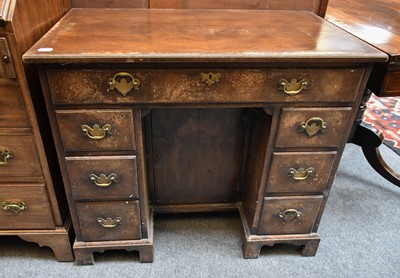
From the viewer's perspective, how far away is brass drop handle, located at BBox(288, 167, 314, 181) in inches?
47.1

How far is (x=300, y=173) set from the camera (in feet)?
3.95

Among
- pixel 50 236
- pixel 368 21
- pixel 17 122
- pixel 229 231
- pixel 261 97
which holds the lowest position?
pixel 229 231

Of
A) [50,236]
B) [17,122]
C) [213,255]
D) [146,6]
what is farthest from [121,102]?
[213,255]

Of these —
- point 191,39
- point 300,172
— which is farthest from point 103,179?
point 300,172

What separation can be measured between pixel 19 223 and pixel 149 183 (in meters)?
0.54

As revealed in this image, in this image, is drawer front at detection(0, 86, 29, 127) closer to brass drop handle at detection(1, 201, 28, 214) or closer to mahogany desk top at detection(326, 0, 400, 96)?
brass drop handle at detection(1, 201, 28, 214)

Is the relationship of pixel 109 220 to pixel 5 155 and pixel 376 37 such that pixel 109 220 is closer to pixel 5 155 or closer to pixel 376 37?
pixel 5 155

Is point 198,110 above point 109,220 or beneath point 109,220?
above

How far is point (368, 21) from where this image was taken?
1.46 metres

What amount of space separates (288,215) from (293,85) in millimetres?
549

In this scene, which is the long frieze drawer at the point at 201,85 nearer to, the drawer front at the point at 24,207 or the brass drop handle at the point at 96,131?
the brass drop handle at the point at 96,131

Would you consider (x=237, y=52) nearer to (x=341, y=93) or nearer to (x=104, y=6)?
(x=341, y=93)

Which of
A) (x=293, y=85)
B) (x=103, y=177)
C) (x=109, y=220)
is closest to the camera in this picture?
(x=293, y=85)

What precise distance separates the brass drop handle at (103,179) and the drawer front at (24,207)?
0.68 ft
